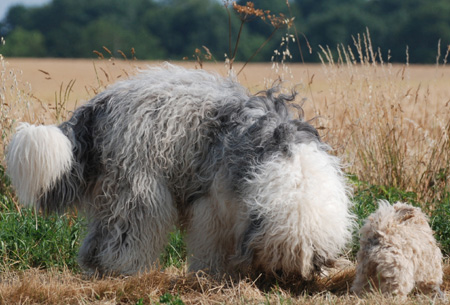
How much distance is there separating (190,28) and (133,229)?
51.2 metres

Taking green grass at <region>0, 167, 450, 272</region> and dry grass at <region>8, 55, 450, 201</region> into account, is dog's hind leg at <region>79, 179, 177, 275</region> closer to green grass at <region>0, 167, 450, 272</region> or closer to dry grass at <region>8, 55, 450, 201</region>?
green grass at <region>0, 167, 450, 272</region>

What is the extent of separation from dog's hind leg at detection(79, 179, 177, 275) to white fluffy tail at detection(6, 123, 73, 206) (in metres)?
0.45

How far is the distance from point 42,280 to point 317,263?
2.11 metres

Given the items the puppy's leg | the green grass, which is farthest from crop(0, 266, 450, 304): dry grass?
the green grass

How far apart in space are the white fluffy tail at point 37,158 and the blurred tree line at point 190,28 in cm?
3766

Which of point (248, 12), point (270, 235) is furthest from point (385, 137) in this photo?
point (270, 235)

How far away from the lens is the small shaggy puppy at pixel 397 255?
13.9 feet

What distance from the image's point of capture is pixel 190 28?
5472cm

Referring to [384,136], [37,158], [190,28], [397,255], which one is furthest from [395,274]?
[190,28]

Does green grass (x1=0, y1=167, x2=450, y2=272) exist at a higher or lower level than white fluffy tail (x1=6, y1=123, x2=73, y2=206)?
lower

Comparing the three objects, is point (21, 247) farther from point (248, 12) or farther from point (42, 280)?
point (248, 12)

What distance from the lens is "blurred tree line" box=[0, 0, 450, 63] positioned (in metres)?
47.5

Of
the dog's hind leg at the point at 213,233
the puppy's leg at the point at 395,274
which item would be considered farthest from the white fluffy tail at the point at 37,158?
the puppy's leg at the point at 395,274

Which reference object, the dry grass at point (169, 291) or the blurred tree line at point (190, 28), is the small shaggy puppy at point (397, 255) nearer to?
the dry grass at point (169, 291)
